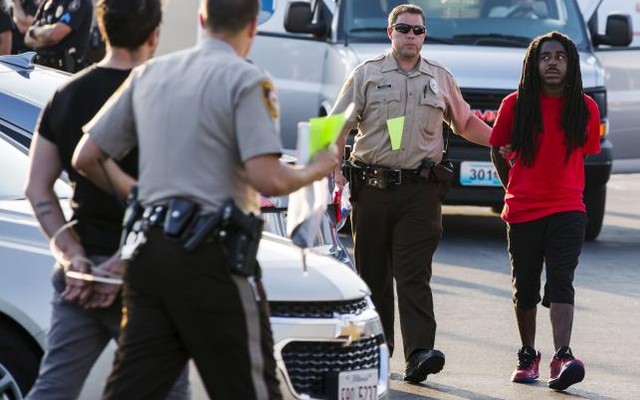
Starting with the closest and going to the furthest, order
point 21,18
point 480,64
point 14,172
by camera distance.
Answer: point 14,172, point 480,64, point 21,18

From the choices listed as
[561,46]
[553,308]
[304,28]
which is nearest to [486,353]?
[553,308]

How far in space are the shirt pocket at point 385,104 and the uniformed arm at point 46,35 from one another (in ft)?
18.0

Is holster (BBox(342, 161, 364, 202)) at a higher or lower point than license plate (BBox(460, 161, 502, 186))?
higher

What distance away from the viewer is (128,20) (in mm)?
4992

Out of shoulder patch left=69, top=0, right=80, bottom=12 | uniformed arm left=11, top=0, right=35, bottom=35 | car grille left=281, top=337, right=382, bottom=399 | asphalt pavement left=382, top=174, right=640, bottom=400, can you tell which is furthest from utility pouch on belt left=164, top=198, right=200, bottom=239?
uniformed arm left=11, top=0, right=35, bottom=35

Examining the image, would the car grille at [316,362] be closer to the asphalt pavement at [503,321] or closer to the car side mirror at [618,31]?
the asphalt pavement at [503,321]

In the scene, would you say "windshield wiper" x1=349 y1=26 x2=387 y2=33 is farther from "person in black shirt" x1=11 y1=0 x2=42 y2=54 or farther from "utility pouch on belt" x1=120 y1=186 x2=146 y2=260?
"utility pouch on belt" x1=120 y1=186 x2=146 y2=260

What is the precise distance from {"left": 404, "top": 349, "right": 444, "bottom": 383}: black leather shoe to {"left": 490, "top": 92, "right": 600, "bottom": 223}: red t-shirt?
785 millimetres

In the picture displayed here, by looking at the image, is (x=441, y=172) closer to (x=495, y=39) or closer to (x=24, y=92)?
(x=24, y=92)

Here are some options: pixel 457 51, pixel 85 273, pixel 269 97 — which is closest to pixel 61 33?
pixel 457 51

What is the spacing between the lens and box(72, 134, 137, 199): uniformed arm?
479 cm

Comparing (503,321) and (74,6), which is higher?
(74,6)

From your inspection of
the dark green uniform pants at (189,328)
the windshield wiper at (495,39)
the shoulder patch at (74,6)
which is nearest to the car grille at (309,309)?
the dark green uniform pants at (189,328)

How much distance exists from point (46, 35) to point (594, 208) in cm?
440
